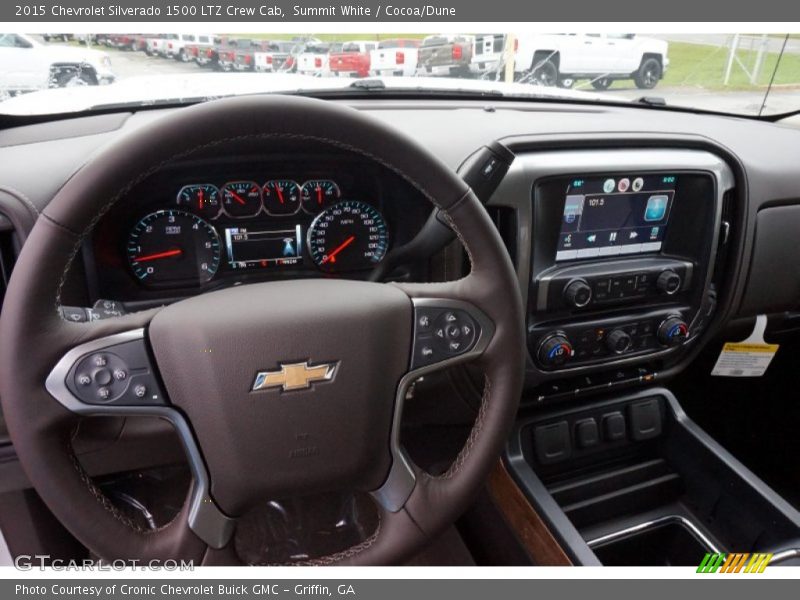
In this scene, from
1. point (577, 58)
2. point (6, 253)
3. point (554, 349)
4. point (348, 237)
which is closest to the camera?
point (6, 253)

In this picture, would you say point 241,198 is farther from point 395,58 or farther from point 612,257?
point 612,257

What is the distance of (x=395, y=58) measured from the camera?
1.57m

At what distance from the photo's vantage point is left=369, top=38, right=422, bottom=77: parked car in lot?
1.52m

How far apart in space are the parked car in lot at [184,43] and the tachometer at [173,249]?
0.41 m

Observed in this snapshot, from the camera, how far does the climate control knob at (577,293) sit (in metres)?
1.45

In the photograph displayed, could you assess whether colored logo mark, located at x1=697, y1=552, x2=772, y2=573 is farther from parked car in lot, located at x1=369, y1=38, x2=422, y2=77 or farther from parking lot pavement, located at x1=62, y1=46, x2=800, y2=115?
parked car in lot, located at x1=369, y1=38, x2=422, y2=77

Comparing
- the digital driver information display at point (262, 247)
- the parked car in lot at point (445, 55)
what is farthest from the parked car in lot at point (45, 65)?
the parked car in lot at point (445, 55)

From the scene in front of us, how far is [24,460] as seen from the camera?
33.7 inches

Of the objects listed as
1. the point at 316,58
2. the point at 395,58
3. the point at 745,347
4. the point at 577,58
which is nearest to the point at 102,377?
the point at 316,58

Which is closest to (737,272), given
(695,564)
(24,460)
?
(695,564)

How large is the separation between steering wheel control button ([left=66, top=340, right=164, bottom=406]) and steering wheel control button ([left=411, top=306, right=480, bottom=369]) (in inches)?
16.0

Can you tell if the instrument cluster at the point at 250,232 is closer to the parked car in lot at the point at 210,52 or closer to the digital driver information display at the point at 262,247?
the digital driver information display at the point at 262,247

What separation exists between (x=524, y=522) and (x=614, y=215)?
2.57 feet

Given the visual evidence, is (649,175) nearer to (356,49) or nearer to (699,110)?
(699,110)
